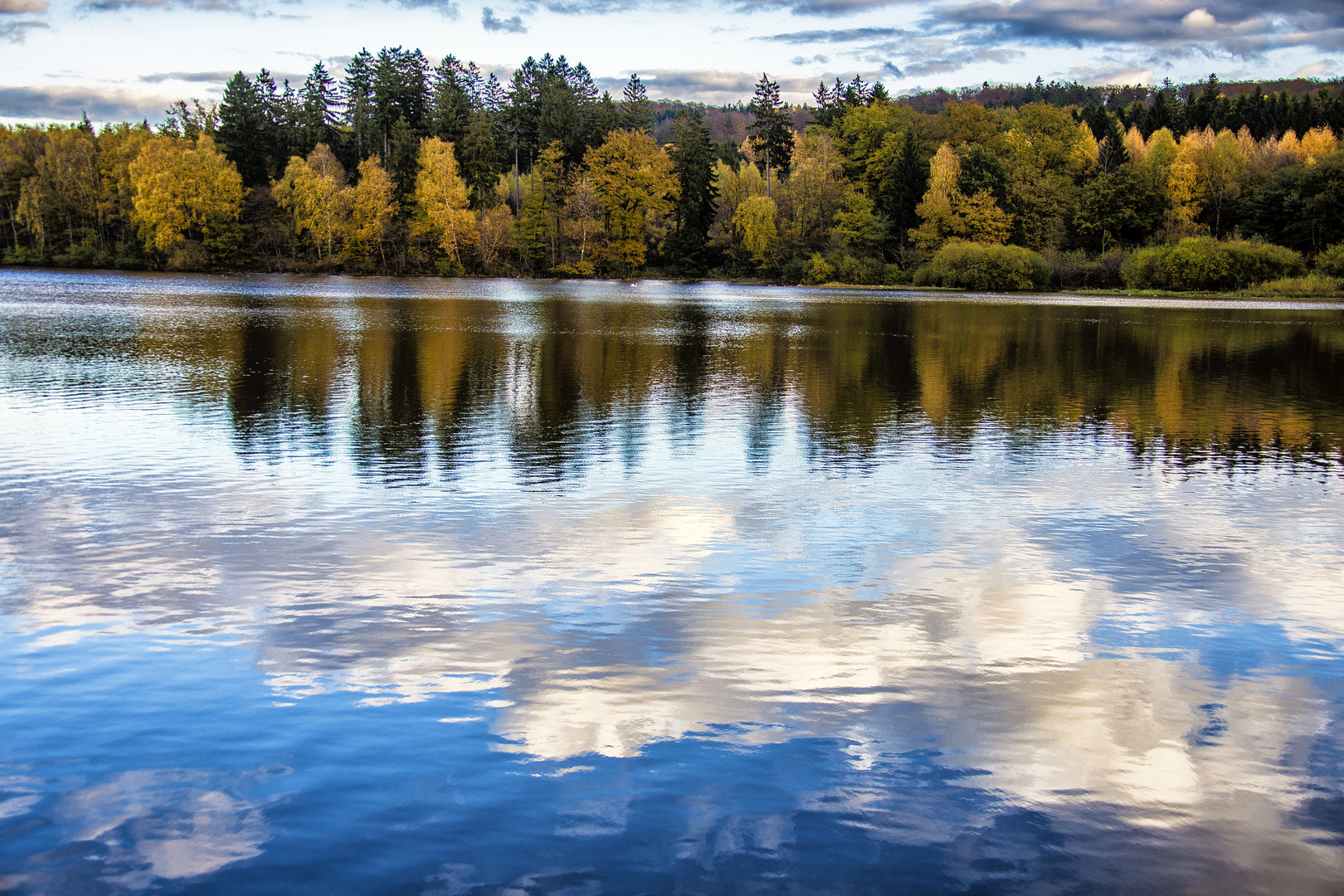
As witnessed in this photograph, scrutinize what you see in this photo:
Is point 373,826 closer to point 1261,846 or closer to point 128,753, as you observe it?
point 128,753

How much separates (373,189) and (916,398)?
91332 mm

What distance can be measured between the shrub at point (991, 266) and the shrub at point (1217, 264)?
8.68 m

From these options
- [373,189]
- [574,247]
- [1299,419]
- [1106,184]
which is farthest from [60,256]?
[1299,419]

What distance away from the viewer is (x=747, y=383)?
25516 mm

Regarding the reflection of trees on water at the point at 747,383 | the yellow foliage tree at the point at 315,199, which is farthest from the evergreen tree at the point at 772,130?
the reflection of trees on water at the point at 747,383

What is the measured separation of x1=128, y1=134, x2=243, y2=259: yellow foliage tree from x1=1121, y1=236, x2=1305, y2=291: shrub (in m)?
89.4

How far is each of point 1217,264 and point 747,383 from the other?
7285 centimetres

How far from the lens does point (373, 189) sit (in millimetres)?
103000

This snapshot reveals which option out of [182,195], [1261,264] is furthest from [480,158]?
[1261,264]

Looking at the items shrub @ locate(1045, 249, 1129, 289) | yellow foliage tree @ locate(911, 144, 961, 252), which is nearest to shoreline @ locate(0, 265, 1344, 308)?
shrub @ locate(1045, 249, 1129, 289)

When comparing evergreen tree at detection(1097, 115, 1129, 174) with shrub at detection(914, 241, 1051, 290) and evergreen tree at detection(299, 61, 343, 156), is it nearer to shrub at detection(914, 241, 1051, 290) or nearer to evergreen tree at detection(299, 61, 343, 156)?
shrub at detection(914, 241, 1051, 290)

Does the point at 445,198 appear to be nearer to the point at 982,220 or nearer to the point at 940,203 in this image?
the point at 940,203

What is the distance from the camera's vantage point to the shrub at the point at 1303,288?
79.3 m

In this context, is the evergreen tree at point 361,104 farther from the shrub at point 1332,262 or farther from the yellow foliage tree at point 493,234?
the shrub at point 1332,262
